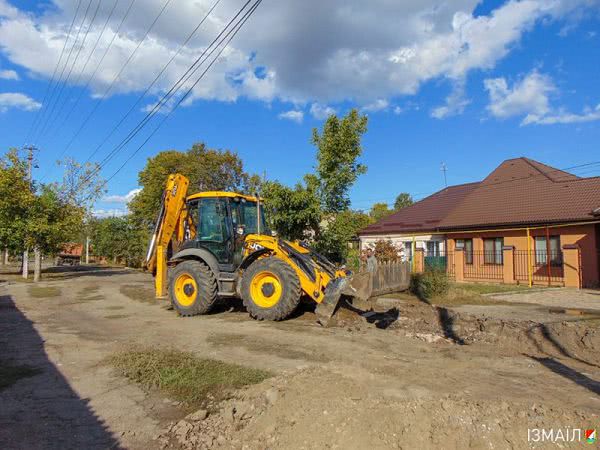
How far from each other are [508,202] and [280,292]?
16.6 m

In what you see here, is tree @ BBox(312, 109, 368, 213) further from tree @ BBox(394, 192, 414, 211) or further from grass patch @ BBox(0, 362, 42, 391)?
tree @ BBox(394, 192, 414, 211)

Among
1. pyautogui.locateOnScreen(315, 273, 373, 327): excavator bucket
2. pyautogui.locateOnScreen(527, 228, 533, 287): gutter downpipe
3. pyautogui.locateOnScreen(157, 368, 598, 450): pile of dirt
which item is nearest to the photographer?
pyautogui.locateOnScreen(157, 368, 598, 450): pile of dirt

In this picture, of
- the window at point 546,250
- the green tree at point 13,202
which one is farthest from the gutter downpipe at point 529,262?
the green tree at point 13,202

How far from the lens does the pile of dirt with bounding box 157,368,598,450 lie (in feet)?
12.0

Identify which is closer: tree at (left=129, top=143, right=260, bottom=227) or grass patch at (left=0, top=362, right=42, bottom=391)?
grass patch at (left=0, top=362, right=42, bottom=391)

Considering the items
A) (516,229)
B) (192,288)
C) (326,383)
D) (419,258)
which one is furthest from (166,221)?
Answer: (516,229)

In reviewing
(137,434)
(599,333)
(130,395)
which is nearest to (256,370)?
(130,395)

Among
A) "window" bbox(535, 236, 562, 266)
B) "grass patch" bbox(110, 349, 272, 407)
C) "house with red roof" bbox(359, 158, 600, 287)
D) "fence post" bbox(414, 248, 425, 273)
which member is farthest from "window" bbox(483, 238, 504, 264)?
"grass patch" bbox(110, 349, 272, 407)

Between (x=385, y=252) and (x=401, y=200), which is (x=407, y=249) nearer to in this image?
(x=385, y=252)

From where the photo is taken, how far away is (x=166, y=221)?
11.6 m

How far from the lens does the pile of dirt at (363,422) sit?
3660 millimetres

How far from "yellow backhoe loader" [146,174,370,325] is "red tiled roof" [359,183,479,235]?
621 inches

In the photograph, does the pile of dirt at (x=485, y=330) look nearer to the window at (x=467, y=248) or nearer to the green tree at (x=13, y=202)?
the window at (x=467, y=248)

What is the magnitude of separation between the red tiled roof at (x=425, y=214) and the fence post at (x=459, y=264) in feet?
6.72
